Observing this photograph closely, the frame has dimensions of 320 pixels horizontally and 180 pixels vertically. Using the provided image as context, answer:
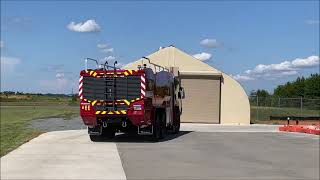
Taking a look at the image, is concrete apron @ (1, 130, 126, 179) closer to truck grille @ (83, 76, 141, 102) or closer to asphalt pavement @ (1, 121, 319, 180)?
asphalt pavement @ (1, 121, 319, 180)

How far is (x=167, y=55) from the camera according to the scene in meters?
36.7

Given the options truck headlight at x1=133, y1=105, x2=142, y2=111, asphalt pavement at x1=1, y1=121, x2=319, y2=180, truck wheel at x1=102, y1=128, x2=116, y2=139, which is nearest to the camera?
asphalt pavement at x1=1, y1=121, x2=319, y2=180

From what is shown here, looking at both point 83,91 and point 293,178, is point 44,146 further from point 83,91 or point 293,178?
point 293,178

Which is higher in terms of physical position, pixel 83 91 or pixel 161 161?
pixel 83 91

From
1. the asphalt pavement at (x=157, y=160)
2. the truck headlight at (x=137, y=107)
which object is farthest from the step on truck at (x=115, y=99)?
the asphalt pavement at (x=157, y=160)

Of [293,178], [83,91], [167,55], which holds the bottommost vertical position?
[293,178]

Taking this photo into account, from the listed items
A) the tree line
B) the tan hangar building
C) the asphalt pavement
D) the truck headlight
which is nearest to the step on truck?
the truck headlight

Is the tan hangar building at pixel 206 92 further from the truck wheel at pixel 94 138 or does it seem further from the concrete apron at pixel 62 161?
the concrete apron at pixel 62 161

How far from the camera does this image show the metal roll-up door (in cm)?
3706

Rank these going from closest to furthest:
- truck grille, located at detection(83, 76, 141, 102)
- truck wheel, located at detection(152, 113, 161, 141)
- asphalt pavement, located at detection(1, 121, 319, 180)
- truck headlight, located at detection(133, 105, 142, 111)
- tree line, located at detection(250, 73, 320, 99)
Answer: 1. asphalt pavement, located at detection(1, 121, 319, 180)
2. truck headlight, located at detection(133, 105, 142, 111)
3. truck grille, located at detection(83, 76, 141, 102)
4. truck wheel, located at detection(152, 113, 161, 141)
5. tree line, located at detection(250, 73, 320, 99)

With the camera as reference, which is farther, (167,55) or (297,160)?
(167,55)

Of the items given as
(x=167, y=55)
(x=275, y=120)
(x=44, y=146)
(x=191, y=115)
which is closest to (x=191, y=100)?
(x=191, y=115)

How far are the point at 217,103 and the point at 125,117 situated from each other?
18.4 metres

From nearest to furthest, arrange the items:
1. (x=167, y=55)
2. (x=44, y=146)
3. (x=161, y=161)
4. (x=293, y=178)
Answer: (x=293, y=178) < (x=161, y=161) < (x=44, y=146) < (x=167, y=55)
